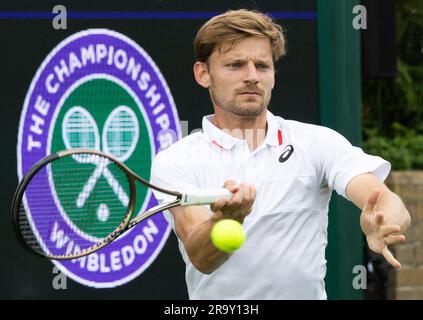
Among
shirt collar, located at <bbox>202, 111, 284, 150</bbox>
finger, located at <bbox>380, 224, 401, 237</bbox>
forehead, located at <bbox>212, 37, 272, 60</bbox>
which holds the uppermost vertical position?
forehead, located at <bbox>212, 37, 272, 60</bbox>

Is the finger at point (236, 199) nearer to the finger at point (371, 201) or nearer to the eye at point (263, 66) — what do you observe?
the finger at point (371, 201)

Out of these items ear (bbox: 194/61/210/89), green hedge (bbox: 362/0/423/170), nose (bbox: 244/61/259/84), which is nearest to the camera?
nose (bbox: 244/61/259/84)

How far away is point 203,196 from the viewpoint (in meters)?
3.80

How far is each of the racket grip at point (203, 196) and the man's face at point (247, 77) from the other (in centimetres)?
50

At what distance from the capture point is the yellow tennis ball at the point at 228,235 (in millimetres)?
3693

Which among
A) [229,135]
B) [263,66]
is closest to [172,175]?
[229,135]

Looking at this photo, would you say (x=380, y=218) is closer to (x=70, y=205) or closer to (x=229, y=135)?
(x=229, y=135)

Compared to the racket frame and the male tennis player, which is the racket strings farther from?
the racket frame

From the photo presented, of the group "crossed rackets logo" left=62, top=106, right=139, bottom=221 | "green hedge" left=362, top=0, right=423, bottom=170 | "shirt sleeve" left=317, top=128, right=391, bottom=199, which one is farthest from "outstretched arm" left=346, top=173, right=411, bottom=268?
"green hedge" left=362, top=0, right=423, bottom=170

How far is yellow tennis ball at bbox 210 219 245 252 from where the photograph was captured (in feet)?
12.1

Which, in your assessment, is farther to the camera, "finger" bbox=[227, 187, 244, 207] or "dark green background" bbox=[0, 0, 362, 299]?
"dark green background" bbox=[0, 0, 362, 299]

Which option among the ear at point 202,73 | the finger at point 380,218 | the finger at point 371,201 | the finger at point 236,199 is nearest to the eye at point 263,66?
the ear at point 202,73
